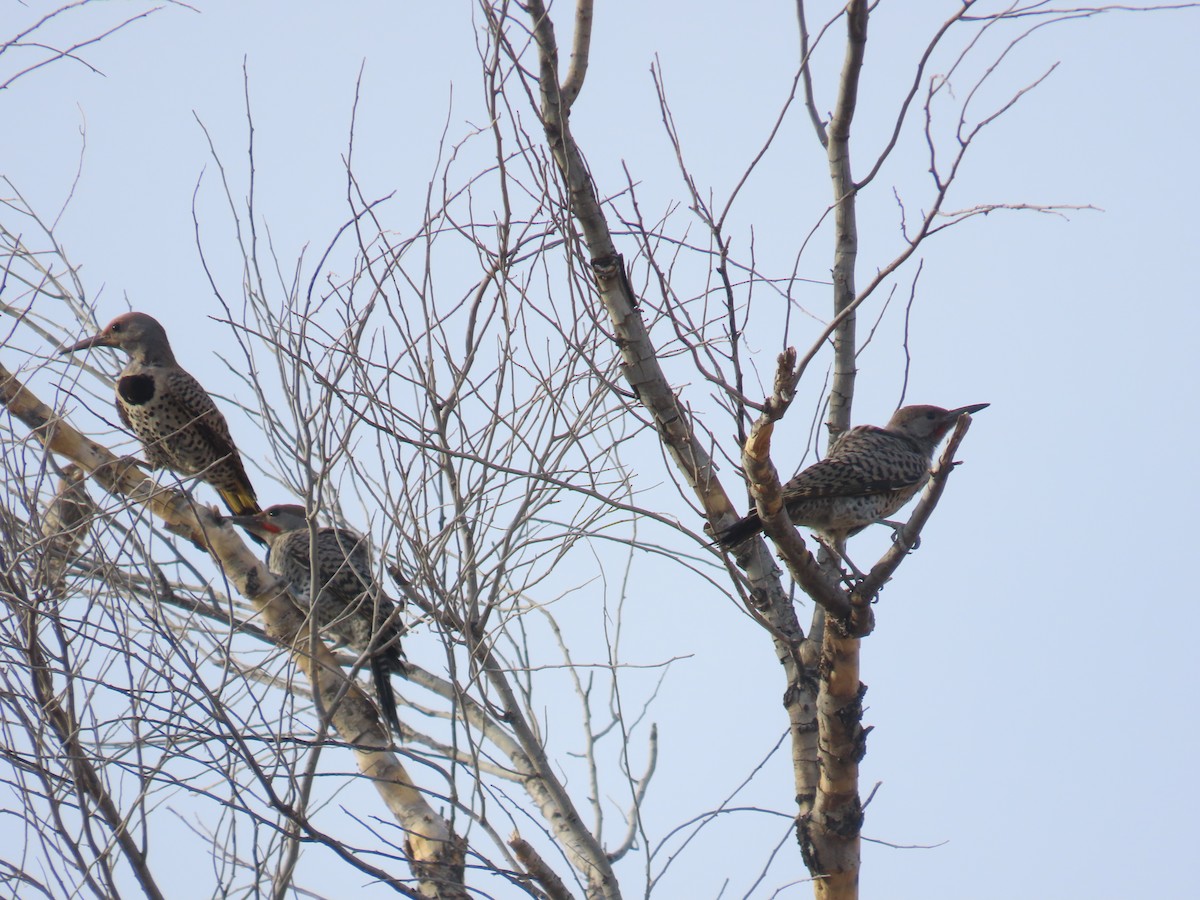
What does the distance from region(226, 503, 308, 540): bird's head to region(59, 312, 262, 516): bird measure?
131mm

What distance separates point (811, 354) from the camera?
3379mm

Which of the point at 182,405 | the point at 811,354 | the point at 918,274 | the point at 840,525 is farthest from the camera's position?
the point at 182,405

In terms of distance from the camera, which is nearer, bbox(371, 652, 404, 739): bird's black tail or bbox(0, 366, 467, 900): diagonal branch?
bbox(0, 366, 467, 900): diagonal branch

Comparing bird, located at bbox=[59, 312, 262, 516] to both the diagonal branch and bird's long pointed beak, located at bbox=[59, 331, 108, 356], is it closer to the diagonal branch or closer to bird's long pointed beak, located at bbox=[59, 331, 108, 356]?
bird's long pointed beak, located at bbox=[59, 331, 108, 356]

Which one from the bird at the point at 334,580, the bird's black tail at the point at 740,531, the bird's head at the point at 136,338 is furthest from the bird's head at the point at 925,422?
the bird's head at the point at 136,338

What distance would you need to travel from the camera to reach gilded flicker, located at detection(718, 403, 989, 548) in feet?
18.1

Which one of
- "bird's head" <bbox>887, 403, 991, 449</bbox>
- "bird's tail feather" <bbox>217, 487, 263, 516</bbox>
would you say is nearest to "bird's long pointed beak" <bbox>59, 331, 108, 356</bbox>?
"bird's tail feather" <bbox>217, 487, 263, 516</bbox>

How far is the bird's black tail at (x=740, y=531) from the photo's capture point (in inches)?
181

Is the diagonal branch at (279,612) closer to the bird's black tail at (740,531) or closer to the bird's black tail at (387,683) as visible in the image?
the bird's black tail at (387,683)

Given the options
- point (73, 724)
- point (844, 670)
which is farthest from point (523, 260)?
point (73, 724)

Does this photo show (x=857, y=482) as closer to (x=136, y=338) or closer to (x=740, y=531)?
(x=740, y=531)

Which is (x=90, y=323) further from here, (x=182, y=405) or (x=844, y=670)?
(x=844, y=670)

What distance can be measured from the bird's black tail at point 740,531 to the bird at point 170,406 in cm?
389

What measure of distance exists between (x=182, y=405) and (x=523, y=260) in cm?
384
